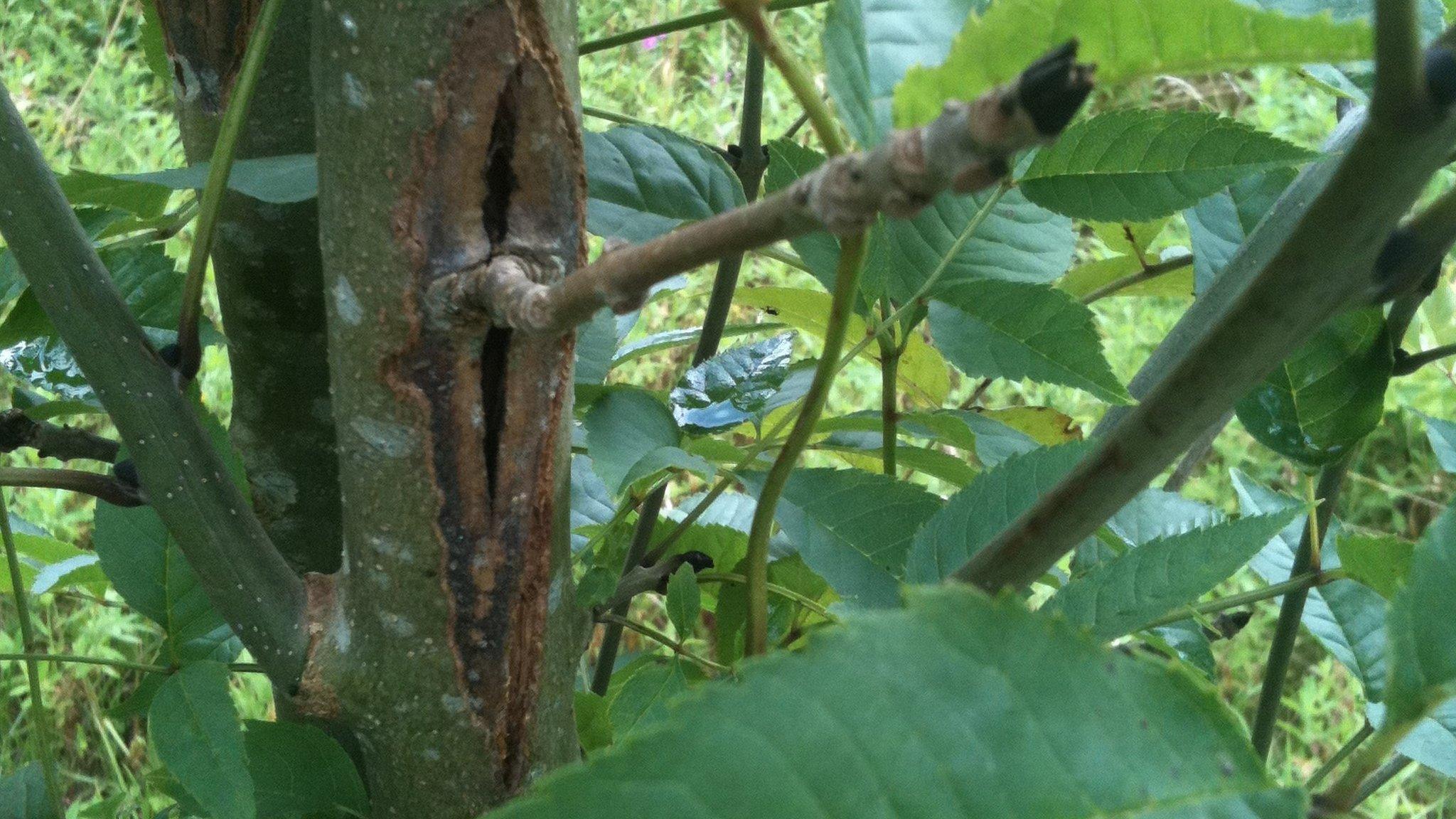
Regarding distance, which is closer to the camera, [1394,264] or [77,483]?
[1394,264]

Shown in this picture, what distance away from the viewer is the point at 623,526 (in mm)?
626

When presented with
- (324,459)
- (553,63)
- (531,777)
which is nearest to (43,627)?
(324,459)

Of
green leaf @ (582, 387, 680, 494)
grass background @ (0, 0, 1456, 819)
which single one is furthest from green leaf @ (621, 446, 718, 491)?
grass background @ (0, 0, 1456, 819)

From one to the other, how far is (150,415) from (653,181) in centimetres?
23

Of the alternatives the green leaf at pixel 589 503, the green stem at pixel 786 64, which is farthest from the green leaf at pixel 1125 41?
the green leaf at pixel 589 503

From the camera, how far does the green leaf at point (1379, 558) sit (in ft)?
1.32

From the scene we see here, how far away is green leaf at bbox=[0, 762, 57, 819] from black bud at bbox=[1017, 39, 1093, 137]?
58 centimetres

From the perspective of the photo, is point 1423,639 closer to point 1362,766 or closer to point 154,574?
point 1362,766

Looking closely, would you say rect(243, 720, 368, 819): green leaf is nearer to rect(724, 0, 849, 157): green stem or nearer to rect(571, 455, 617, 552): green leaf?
rect(571, 455, 617, 552): green leaf

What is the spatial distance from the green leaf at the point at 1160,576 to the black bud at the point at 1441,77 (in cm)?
20

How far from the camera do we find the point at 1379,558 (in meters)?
0.40

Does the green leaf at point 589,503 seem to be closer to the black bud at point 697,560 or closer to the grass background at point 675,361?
the black bud at point 697,560

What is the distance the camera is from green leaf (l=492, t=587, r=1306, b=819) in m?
0.22

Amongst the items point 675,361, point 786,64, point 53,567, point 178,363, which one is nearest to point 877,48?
point 786,64
